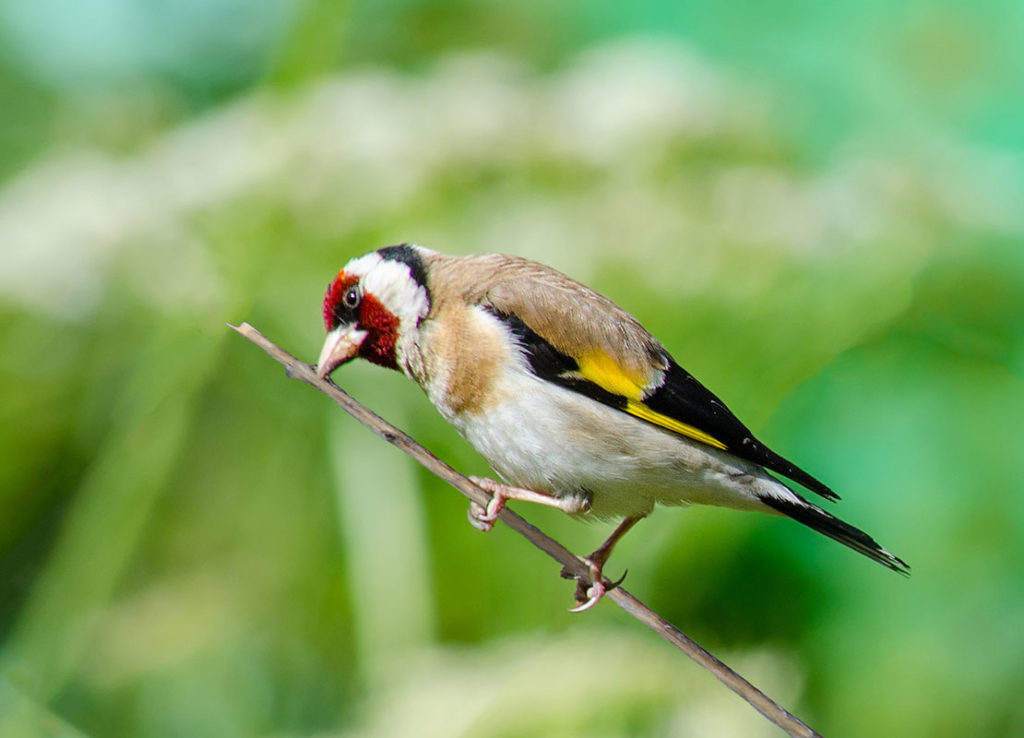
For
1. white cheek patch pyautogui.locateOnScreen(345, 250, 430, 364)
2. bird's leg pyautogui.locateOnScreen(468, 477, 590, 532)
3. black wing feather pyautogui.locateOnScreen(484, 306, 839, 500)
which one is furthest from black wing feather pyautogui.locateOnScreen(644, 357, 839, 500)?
white cheek patch pyautogui.locateOnScreen(345, 250, 430, 364)

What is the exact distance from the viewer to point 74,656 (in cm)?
192

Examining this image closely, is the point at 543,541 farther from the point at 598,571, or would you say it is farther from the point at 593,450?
the point at 598,571

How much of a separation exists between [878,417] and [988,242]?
34 cm

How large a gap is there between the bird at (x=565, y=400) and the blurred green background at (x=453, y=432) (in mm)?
548

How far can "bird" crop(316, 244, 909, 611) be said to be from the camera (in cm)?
119

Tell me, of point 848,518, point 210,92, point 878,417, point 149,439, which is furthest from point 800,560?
point 210,92

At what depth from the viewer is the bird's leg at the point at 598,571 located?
1270 millimetres

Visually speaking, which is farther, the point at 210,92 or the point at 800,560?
the point at 210,92

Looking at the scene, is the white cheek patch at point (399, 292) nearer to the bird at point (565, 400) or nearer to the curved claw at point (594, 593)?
the bird at point (565, 400)

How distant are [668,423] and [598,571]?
0.21m

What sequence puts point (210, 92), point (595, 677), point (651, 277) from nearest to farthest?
point (595, 677), point (651, 277), point (210, 92)

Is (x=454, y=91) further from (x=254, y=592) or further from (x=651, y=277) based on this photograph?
(x=254, y=592)

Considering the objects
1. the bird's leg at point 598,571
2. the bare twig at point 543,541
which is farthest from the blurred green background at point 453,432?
the bare twig at point 543,541

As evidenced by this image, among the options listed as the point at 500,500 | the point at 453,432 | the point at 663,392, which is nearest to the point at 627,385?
the point at 663,392
